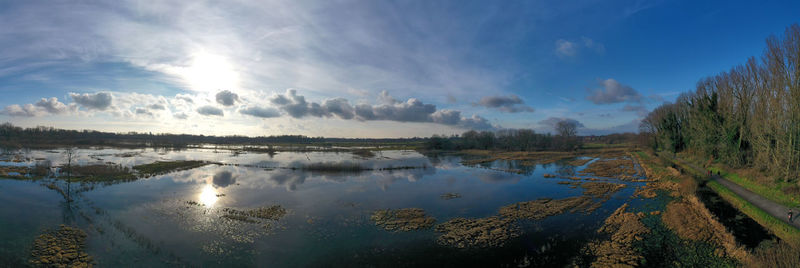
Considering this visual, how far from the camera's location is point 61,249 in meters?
12.8

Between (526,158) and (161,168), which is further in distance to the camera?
(526,158)

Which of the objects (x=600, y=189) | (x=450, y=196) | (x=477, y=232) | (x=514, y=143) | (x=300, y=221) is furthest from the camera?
(x=514, y=143)

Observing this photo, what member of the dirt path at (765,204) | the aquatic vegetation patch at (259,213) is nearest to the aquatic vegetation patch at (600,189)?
the dirt path at (765,204)

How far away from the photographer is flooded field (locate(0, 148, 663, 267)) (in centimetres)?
1258

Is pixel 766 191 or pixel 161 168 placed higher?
pixel 766 191

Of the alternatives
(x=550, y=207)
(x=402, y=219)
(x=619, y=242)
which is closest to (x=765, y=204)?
(x=550, y=207)

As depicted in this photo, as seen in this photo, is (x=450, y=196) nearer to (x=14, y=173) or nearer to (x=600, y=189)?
(x=600, y=189)

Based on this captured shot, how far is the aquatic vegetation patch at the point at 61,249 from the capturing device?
38.1ft

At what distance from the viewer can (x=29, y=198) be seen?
22359 mm

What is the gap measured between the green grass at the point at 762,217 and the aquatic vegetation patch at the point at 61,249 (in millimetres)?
31892

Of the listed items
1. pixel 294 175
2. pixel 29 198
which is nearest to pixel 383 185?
pixel 294 175

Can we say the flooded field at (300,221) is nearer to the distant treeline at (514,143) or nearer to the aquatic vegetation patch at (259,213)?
the aquatic vegetation patch at (259,213)

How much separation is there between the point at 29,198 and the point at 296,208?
22230 millimetres

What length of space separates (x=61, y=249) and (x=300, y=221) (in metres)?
10.3
